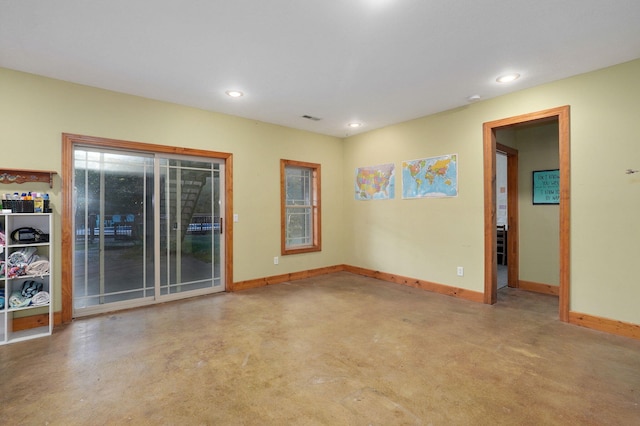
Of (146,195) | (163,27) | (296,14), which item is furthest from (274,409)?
(146,195)

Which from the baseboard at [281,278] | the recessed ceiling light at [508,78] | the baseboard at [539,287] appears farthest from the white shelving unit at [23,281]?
the baseboard at [539,287]

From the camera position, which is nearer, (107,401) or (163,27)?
(107,401)

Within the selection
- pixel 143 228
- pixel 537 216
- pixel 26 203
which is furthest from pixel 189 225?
pixel 537 216

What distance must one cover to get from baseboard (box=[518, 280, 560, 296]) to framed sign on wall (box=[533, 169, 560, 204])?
125 centimetres

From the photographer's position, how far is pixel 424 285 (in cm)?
469

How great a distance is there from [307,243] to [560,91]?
4.32 meters

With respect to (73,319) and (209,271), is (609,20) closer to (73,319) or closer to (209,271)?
(209,271)

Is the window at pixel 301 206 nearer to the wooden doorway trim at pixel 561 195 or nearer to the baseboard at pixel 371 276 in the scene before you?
the baseboard at pixel 371 276

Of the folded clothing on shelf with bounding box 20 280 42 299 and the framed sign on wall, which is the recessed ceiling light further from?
the folded clothing on shelf with bounding box 20 280 42 299

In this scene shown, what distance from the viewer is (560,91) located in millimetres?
3391

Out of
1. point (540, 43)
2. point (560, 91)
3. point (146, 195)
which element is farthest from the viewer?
point (146, 195)

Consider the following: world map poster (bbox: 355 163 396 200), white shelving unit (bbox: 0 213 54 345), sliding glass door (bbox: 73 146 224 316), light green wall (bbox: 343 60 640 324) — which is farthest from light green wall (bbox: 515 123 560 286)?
white shelving unit (bbox: 0 213 54 345)

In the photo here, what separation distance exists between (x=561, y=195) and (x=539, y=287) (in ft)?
6.24

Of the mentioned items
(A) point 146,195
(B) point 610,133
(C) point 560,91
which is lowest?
(A) point 146,195
